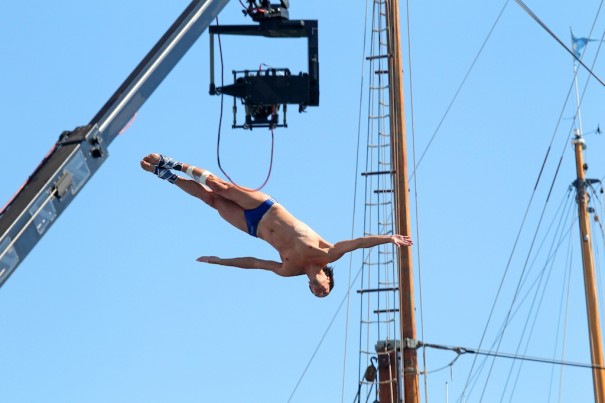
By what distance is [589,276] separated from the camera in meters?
35.1

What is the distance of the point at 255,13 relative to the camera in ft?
62.7

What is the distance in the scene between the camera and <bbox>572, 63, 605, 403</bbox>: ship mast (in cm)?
3350

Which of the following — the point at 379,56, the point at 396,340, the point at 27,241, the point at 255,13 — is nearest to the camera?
the point at 27,241

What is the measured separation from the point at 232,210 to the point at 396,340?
8.66 meters

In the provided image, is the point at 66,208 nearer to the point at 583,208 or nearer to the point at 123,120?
the point at 123,120

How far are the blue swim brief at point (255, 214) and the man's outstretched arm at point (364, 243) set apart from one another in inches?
32.4

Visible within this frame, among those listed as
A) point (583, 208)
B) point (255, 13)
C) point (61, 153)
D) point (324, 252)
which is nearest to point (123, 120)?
point (61, 153)

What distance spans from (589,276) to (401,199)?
5687 millimetres

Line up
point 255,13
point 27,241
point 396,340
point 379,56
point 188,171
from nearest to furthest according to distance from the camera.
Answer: point 27,241 < point 255,13 < point 188,171 < point 396,340 < point 379,56

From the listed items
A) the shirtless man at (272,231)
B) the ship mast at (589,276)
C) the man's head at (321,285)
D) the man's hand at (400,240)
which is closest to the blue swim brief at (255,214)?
the shirtless man at (272,231)

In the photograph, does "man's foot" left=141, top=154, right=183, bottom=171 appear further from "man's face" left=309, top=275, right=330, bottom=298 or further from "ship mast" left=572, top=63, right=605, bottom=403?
"ship mast" left=572, top=63, right=605, bottom=403

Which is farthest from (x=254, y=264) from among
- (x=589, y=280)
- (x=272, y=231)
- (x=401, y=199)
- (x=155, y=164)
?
(x=589, y=280)

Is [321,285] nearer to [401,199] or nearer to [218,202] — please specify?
[218,202]

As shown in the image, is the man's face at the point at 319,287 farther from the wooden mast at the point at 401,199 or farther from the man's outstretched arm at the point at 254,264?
the wooden mast at the point at 401,199
